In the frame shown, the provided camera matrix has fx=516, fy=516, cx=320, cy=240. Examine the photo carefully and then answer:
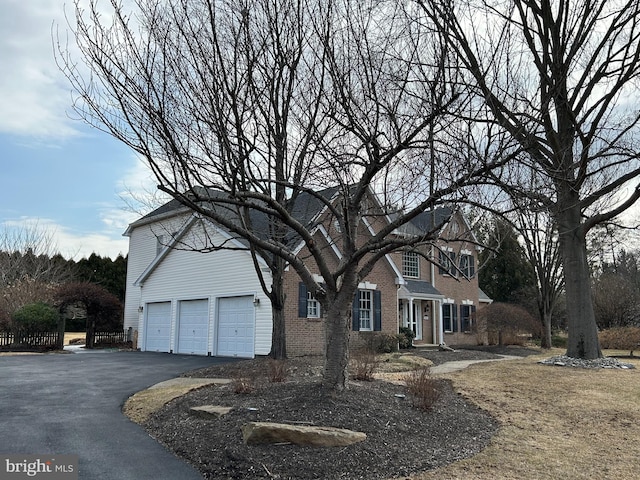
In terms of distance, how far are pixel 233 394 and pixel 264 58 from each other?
17.1ft

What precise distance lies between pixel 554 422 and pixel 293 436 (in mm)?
4564

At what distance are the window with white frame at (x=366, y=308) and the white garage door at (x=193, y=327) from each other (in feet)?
19.5

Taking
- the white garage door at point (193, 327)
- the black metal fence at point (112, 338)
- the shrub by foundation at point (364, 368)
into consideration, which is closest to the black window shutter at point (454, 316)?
the white garage door at point (193, 327)

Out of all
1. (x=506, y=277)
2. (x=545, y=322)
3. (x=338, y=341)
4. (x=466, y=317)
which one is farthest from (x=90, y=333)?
(x=506, y=277)

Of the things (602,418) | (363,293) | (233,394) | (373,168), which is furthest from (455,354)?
(373,168)

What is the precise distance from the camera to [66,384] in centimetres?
1158

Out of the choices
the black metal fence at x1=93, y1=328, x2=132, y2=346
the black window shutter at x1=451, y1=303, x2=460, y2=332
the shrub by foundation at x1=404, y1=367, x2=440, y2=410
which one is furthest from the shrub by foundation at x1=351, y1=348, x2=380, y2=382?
the black metal fence at x1=93, y1=328, x2=132, y2=346

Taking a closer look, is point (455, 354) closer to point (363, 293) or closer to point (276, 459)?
point (363, 293)

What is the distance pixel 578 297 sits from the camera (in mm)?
14672

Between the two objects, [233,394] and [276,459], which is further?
[233,394]

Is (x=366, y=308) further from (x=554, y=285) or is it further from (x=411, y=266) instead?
(x=554, y=285)

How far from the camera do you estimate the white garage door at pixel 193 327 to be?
19562 millimetres

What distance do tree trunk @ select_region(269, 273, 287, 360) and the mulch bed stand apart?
4.84 m

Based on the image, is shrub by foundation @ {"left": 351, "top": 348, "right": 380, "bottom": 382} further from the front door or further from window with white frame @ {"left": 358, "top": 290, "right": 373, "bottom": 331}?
the front door
